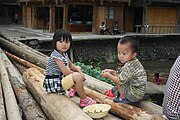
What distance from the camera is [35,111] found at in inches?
169

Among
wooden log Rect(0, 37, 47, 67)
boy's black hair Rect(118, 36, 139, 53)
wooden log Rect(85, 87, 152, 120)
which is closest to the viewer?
wooden log Rect(85, 87, 152, 120)

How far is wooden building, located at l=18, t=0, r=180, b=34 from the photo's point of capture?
2286 cm

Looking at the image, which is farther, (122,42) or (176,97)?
(122,42)

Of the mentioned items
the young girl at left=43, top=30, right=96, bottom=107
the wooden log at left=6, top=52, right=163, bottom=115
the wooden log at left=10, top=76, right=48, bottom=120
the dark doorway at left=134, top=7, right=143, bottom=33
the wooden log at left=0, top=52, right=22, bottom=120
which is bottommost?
the wooden log at left=10, top=76, right=48, bottom=120

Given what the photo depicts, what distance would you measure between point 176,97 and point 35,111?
2.14 meters

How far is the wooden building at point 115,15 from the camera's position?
22859 mm

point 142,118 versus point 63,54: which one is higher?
point 63,54

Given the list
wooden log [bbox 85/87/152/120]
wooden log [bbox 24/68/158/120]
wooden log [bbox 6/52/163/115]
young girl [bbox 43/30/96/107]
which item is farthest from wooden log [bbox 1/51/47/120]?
wooden log [bbox 6/52/163/115]

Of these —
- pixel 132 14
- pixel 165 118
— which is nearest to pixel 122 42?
pixel 165 118

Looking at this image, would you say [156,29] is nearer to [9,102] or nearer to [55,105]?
[9,102]

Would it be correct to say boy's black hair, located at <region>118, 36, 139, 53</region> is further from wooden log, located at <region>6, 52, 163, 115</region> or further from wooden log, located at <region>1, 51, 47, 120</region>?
wooden log, located at <region>1, 51, 47, 120</region>

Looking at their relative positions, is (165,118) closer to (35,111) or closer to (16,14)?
(35,111)

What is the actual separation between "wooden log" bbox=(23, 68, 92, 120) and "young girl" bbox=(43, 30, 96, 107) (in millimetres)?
141

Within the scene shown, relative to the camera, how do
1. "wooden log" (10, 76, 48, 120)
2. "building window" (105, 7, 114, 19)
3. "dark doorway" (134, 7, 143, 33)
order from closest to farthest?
1. "wooden log" (10, 76, 48, 120)
2. "building window" (105, 7, 114, 19)
3. "dark doorway" (134, 7, 143, 33)
